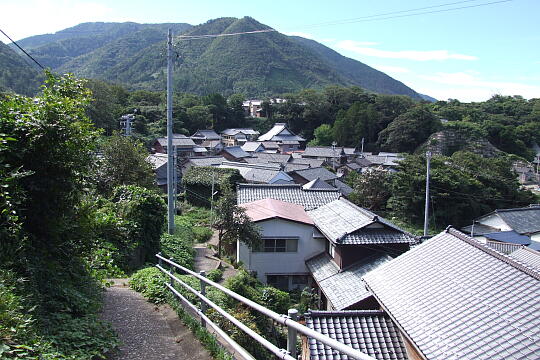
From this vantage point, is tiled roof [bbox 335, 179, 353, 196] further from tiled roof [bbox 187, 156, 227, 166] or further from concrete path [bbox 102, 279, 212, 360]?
concrete path [bbox 102, 279, 212, 360]

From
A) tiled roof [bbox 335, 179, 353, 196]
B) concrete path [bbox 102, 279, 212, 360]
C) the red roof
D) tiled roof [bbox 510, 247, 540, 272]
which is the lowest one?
tiled roof [bbox 335, 179, 353, 196]

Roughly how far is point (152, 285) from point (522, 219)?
28179 mm

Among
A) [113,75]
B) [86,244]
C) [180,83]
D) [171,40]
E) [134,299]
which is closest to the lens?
[86,244]

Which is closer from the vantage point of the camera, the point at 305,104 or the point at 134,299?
the point at 134,299

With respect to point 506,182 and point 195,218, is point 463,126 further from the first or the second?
point 195,218

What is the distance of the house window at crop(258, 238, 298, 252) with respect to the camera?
55.8 ft

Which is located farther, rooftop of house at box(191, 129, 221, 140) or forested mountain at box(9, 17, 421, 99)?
forested mountain at box(9, 17, 421, 99)

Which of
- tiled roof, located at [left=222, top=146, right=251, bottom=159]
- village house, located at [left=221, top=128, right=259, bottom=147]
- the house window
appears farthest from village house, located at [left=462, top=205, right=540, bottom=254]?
village house, located at [left=221, top=128, right=259, bottom=147]

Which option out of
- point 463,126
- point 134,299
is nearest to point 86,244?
point 134,299

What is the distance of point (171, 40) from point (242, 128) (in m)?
56.4

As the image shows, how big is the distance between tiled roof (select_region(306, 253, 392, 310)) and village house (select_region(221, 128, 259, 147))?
4959 centimetres

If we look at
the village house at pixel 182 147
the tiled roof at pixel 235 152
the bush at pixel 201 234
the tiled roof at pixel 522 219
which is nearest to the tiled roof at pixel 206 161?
the village house at pixel 182 147

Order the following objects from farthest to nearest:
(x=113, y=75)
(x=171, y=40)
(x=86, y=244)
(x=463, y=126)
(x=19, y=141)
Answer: (x=113, y=75) < (x=463, y=126) < (x=171, y=40) < (x=86, y=244) < (x=19, y=141)

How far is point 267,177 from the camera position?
3525 centimetres
